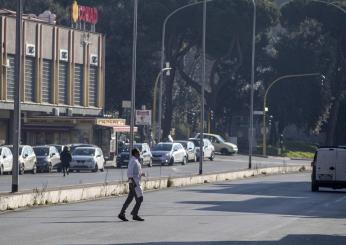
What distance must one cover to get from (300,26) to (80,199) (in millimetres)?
71722

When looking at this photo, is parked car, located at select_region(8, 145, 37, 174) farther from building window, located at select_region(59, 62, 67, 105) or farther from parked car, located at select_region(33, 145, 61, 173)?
building window, located at select_region(59, 62, 67, 105)

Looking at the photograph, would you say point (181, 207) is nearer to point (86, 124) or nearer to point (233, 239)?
point (233, 239)

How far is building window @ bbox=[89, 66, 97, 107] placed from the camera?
283 feet

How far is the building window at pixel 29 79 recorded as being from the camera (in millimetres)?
76675

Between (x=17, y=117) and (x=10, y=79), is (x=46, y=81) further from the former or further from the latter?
(x=17, y=117)

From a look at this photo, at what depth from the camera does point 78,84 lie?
84.2 metres

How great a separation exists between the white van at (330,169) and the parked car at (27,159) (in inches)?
609

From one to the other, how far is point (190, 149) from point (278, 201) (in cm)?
3792

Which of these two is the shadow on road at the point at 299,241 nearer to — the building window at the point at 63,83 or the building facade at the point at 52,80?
the building facade at the point at 52,80

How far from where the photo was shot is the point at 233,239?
19.9m

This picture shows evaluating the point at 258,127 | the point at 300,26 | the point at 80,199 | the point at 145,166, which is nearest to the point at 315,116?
the point at 300,26

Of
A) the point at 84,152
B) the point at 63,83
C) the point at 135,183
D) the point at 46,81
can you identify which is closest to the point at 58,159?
the point at 84,152

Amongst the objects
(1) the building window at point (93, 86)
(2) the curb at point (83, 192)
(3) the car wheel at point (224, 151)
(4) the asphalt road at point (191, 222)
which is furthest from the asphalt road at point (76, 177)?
(1) the building window at point (93, 86)

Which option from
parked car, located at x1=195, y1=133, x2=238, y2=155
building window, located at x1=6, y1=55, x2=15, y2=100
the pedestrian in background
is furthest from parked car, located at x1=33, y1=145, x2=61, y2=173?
parked car, located at x1=195, y1=133, x2=238, y2=155
